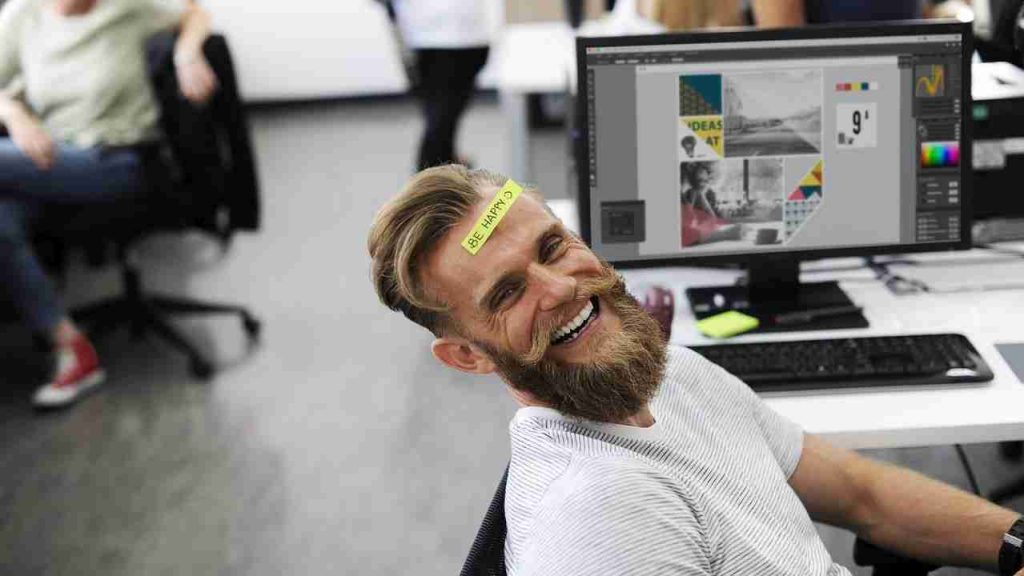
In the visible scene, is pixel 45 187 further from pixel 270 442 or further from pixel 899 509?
pixel 899 509

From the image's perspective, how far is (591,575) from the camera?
1.04 meters

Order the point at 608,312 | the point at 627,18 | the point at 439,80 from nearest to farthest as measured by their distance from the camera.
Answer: the point at 608,312 → the point at 627,18 → the point at 439,80

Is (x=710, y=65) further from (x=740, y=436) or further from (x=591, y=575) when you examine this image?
(x=591, y=575)

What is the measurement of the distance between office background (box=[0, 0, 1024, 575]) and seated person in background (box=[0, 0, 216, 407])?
0.81 ft

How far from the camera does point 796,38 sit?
1.78 m

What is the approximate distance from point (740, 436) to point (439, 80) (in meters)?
2.78

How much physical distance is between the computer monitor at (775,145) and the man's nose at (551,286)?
0.60m

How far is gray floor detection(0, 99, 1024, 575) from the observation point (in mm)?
2555

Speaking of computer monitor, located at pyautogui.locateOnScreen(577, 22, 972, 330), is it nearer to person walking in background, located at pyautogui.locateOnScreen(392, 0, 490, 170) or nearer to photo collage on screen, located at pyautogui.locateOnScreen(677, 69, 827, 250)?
photo collage on screen, located at pyautogui.locateOnScreen(677, 69, 827, 250)

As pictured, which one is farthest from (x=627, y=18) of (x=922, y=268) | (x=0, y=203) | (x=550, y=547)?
(x=550, y=547)

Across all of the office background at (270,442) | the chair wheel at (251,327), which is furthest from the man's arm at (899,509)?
the chair wheel at (251,327)

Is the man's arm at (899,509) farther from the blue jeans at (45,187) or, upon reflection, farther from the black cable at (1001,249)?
the blue jeans at (45,187)

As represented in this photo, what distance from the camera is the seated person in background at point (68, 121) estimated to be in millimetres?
3191

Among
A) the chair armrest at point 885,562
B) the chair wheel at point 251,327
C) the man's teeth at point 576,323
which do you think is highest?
the man's teeth at point 576,323
